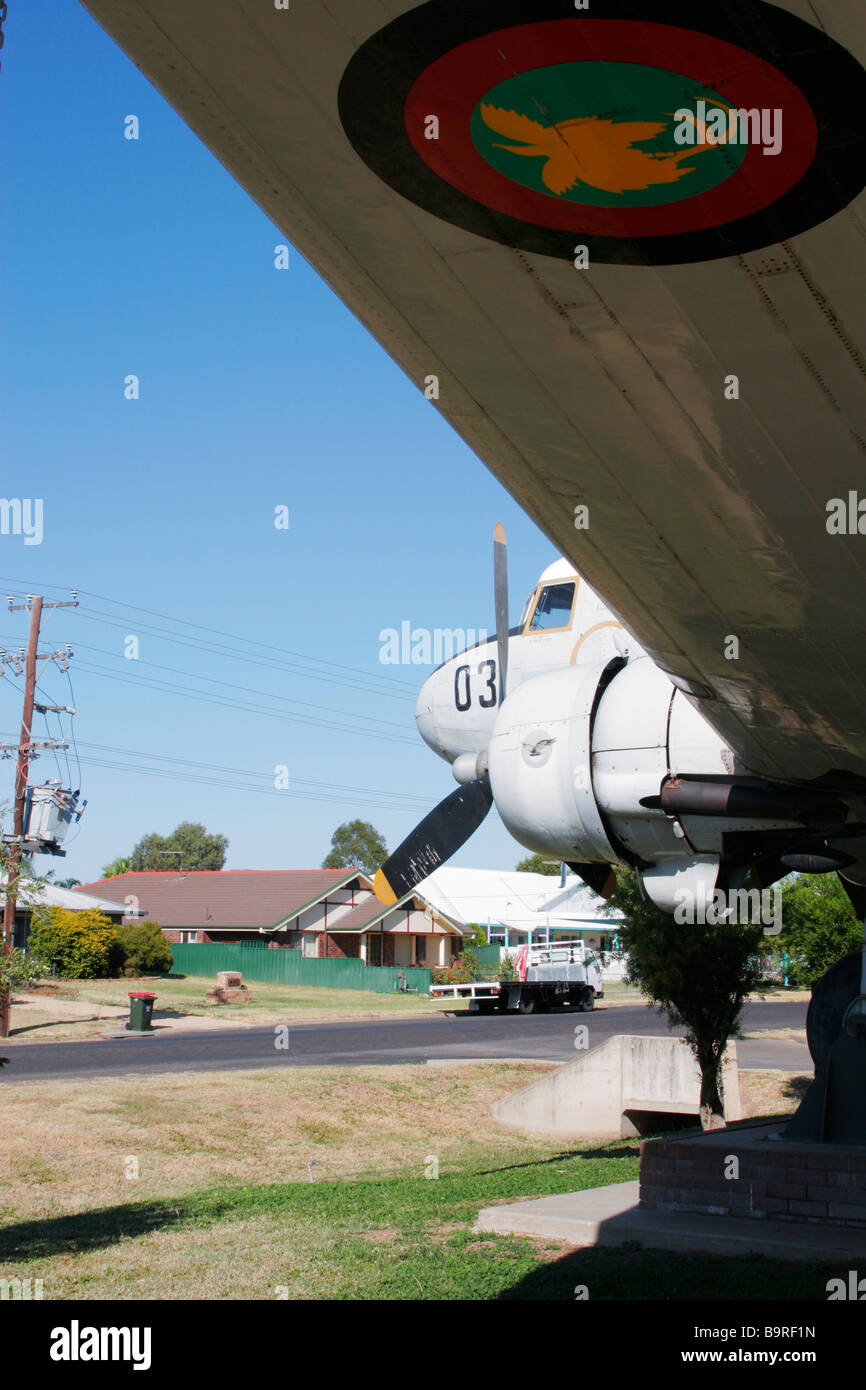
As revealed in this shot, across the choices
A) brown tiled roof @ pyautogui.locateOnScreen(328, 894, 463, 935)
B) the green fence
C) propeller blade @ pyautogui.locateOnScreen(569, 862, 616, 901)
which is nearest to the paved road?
the green fence

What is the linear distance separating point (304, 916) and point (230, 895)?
232 inches

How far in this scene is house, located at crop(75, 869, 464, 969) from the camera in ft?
187

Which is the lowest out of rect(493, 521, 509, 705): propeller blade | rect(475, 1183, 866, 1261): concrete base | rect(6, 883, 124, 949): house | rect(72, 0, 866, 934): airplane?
rect(475, 1183, 866, 1261): concrete base

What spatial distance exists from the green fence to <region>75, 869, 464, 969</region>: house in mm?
3658

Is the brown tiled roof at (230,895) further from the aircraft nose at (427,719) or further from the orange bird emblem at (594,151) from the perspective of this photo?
the orange bird emblem at (594,151)

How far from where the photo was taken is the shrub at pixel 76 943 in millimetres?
43688

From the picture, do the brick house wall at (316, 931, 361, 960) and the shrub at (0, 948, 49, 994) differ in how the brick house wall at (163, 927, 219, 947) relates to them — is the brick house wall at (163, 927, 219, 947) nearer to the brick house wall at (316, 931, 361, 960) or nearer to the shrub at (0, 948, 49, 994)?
the brick house wall at (316, 931, 361, 960)

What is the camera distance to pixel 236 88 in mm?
2107

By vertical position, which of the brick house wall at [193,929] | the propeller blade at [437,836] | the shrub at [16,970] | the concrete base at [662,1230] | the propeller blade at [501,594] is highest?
the propeller blade at [501,594]

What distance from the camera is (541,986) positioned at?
4109 cm

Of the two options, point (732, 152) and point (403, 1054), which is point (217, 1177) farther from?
point (732, 152)

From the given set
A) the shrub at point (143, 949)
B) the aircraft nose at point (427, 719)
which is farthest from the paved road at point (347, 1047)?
the shrub at point (143, 949)

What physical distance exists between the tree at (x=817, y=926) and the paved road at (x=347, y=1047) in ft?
8.15
